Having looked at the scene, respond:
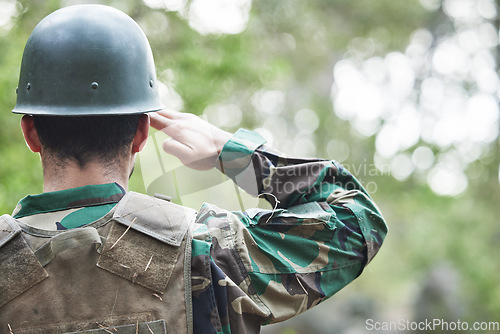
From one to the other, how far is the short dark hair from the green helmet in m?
0.03

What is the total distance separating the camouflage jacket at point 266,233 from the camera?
1.66 meters

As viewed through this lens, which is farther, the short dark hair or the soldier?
the short dark hair

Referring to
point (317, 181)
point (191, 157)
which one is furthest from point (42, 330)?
point (317, 181)

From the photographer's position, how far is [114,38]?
175cm

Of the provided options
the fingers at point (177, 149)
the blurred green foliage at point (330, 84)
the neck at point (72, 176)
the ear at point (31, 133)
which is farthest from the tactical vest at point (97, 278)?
the blurred green foliage at point (330, 84)

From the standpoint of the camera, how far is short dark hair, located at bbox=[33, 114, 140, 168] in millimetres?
1682

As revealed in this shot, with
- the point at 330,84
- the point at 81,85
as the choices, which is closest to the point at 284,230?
the point at 81,85

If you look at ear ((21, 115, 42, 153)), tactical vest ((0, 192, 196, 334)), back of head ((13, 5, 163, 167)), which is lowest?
tactical vest ((0, 192, 196, 334))

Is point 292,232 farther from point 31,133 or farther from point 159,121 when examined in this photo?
point 31,133

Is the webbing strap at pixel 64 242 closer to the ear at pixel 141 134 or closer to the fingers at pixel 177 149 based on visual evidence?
the ear at pixel 141 134

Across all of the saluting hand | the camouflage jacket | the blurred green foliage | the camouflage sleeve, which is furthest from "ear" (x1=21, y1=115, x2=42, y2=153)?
the blurred green foliage

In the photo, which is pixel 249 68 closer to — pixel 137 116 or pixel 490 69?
pixel 137 116

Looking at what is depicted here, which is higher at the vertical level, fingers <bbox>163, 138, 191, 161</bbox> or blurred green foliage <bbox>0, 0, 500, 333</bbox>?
fingers <bbox>163, 138, 191, 161</bbox>

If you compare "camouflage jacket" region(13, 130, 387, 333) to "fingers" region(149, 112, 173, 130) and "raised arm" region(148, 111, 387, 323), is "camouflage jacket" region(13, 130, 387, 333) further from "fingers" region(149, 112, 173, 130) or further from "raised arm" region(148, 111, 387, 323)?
"fingers" region(149, 112, 173, 130)
